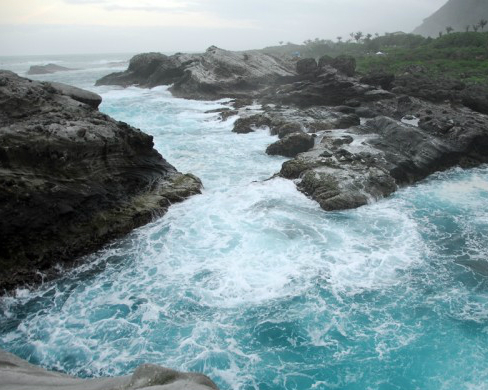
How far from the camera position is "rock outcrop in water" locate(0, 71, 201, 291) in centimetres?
Result: 1104

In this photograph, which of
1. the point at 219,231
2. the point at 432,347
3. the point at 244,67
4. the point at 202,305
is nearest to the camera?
the point at 432,347

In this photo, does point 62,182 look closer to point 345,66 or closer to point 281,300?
point 281,300

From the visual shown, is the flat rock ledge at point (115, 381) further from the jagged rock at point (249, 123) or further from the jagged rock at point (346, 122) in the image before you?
the jagged rock at point (346, 122)

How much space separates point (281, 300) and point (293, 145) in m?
13.2

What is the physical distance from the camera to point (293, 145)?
A: 71.5ft

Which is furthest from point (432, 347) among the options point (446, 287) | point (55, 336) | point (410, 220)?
point (55, 336)

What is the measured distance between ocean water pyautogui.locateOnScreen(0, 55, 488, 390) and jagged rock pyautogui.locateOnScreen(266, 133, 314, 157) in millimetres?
6093

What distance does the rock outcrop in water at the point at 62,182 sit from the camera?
36.2ft

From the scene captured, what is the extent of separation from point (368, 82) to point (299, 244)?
26998mm

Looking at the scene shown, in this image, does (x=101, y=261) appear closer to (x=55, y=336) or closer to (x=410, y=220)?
(x=55, y=336)

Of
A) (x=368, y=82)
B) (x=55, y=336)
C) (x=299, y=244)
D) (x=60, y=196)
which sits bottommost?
(x=55, y=336)

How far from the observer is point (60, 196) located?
39.6 feet

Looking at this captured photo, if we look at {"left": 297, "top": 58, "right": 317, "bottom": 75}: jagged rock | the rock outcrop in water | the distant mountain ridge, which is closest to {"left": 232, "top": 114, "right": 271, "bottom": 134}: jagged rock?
the rock outcrop in water

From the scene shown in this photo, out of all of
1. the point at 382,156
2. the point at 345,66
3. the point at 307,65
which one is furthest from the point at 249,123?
the point at 307,65
